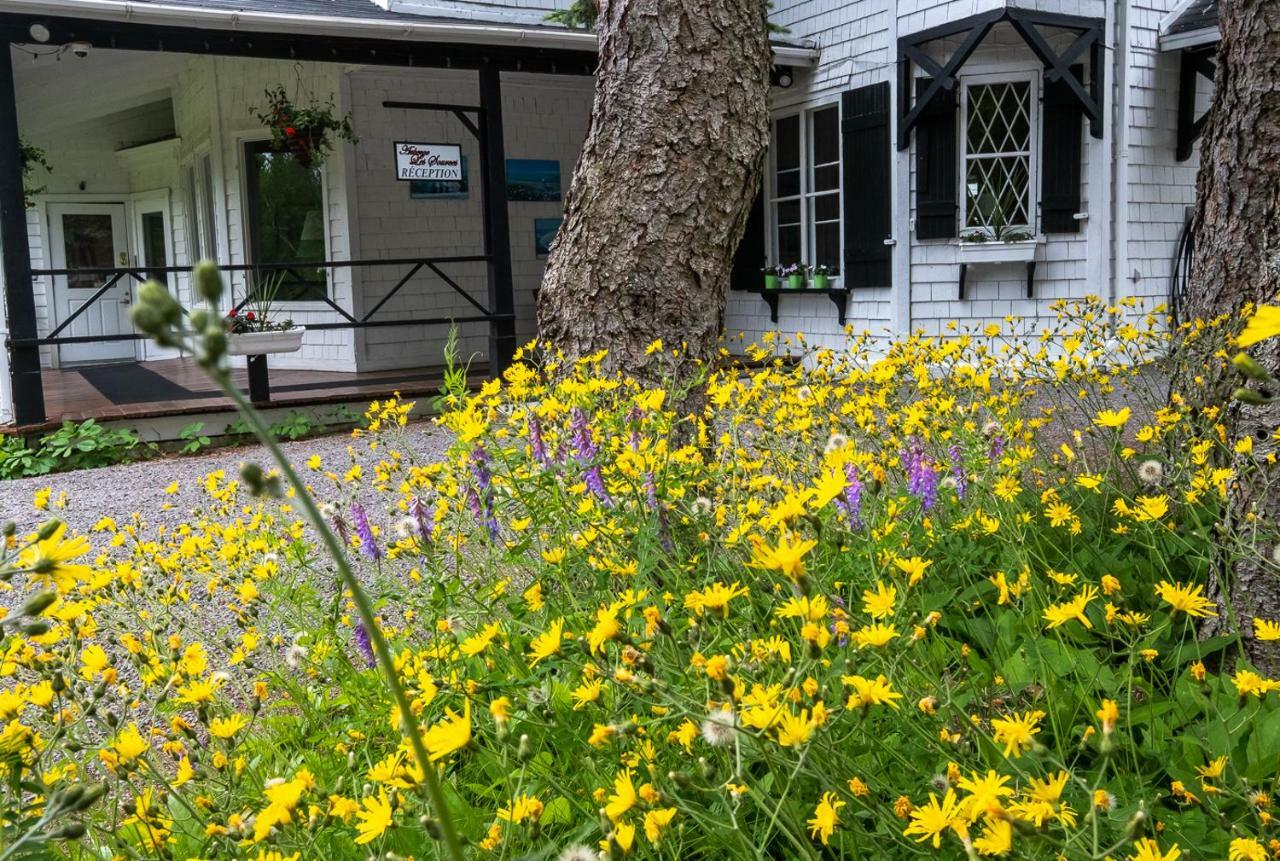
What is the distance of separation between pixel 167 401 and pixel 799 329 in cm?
557

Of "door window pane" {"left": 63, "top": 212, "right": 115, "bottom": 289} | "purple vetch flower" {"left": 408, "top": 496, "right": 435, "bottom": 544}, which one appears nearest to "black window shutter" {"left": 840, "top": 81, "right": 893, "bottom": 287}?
"purple vetch flower" {"left": 408, "top": 496, "right": 435, "bottom": 544}

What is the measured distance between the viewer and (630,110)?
11.8 ft

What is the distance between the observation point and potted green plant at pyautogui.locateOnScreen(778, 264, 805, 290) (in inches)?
401

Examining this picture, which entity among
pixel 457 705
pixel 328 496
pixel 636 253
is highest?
pixel 636 253

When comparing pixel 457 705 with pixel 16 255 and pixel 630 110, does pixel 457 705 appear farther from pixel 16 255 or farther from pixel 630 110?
pixel 16 255

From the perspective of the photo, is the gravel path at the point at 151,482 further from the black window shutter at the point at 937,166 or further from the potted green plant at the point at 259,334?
the black window shutter at the point at 937,166

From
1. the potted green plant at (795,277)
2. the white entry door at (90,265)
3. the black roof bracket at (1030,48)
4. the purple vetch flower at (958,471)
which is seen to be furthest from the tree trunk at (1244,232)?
the white entry door at (90,265)

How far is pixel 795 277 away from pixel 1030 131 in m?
2.41

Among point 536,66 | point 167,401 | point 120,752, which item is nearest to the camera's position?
point 120,752

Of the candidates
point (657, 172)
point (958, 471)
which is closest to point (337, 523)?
point (958, 471)

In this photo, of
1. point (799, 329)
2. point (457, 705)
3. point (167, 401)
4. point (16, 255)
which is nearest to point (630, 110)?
point (457, 705)

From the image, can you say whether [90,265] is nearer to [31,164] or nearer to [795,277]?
[31,164]

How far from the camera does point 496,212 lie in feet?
28.1

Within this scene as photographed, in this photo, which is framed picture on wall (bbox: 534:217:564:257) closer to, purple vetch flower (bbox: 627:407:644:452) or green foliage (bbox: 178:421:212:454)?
green foliage (bbox: 178:421:212:454)
